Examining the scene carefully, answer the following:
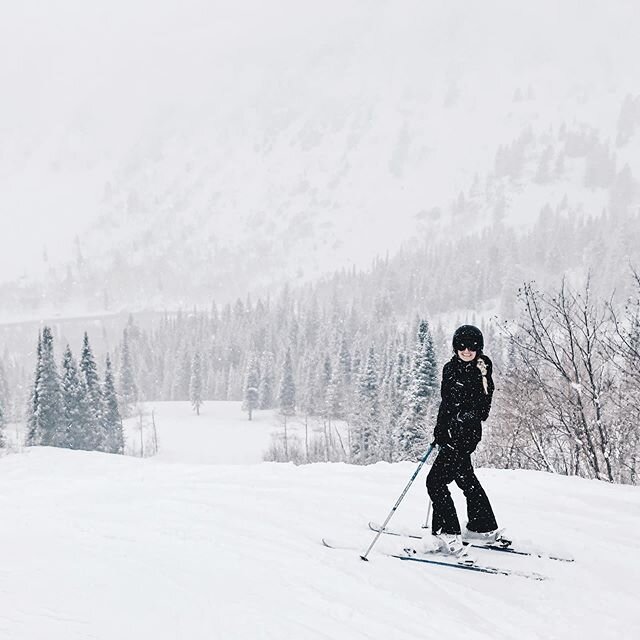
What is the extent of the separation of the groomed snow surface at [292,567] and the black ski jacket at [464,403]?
4.43 feet

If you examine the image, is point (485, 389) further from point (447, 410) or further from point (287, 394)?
point (287, 394)

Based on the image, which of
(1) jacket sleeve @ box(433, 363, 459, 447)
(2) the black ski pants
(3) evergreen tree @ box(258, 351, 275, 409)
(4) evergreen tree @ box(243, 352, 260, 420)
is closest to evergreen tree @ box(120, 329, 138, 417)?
(4) evergreen tree @ box(243, 352, 260, 420)

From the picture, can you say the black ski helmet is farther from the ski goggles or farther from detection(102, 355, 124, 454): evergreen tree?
detection(102, 355, 124, 454): evergreen tree

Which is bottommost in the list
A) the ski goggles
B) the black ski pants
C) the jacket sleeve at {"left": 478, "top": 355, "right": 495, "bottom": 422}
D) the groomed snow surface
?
the groomed snow surface

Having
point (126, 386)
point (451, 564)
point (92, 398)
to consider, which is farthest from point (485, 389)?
point (126, 386)

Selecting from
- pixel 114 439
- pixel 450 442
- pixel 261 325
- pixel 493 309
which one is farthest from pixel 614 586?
pixel 493 309

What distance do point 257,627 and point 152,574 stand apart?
4.94 feet

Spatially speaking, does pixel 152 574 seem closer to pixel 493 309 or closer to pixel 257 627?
pixel 257 627

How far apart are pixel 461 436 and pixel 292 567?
2.29m

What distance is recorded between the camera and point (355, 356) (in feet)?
299

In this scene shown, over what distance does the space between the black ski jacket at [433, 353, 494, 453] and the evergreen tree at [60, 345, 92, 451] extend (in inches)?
1787

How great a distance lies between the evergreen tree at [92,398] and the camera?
158 feet

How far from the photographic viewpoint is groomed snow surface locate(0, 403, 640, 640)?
14.3 ft

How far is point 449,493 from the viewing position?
5871 millimetres
